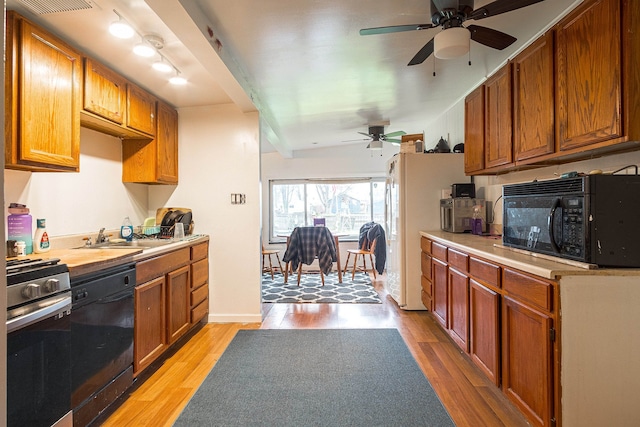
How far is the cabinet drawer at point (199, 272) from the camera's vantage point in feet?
9.64

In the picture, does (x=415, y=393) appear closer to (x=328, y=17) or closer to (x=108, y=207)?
(x=328, y=17)

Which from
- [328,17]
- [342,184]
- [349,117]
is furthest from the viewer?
[342,184]

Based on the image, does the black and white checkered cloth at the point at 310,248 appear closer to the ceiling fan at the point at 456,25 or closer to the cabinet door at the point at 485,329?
the cabinet door at the point at 485,329

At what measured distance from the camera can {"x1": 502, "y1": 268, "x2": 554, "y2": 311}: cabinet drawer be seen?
142 cm

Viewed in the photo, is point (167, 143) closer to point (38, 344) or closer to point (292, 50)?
point (292, 50)

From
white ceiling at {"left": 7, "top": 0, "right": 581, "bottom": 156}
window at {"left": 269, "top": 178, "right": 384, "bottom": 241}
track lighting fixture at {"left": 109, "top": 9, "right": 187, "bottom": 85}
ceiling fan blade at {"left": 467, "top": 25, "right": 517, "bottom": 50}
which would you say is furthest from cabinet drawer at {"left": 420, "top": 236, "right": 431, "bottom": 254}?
window at {"left": 269, "top": 178, "right": 384, "bottom": 241}

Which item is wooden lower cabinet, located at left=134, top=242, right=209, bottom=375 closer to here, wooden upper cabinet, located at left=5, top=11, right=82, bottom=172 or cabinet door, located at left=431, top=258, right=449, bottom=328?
wooden upper cabinet, located at left=5, top=11, right=82, bottom=172

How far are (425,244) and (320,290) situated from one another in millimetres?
1787

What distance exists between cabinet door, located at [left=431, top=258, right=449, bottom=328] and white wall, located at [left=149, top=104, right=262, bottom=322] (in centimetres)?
170

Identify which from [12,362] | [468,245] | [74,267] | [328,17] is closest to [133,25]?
[328,17]

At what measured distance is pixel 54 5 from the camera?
1.61 meters

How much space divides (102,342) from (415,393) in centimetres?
179

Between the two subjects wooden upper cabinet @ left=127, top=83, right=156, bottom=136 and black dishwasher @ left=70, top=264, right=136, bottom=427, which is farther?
wooden upper cabinet @ left=127, top=83, right=156, bottom=136

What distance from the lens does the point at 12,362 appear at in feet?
3.92
